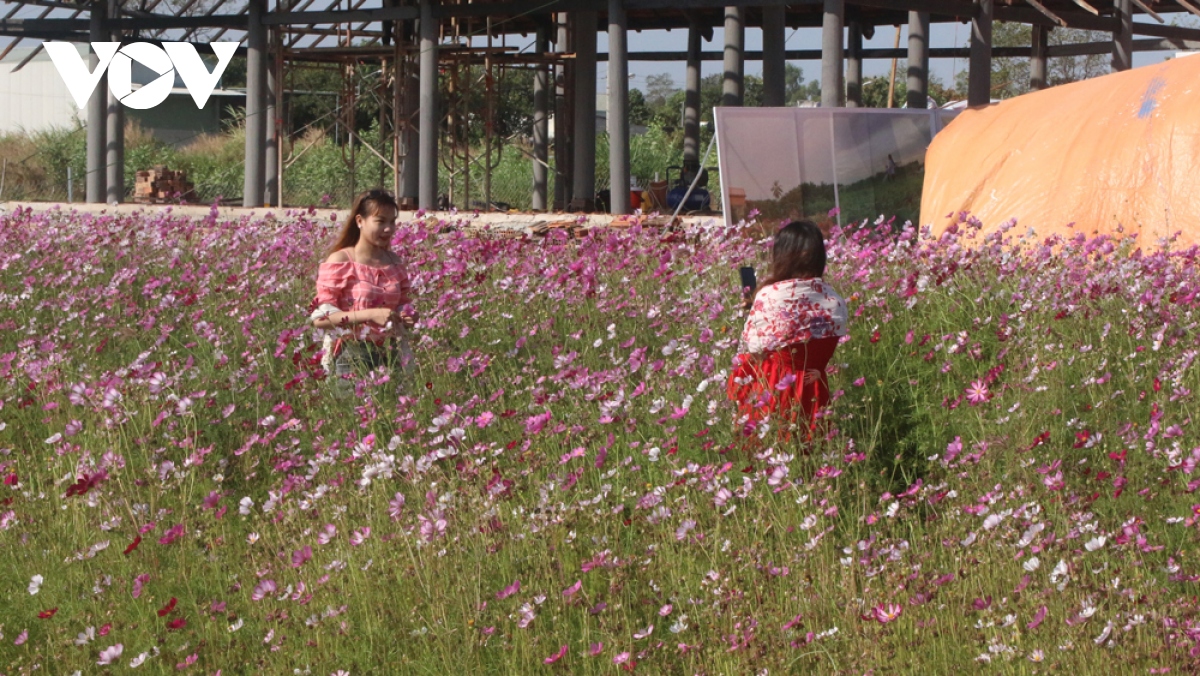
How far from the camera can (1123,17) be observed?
21.1m

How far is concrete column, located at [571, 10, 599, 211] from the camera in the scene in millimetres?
20359

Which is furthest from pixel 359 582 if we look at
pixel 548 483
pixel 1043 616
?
pixel 1043 616

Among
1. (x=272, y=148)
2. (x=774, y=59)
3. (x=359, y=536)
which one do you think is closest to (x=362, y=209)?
(x=359, y=536)

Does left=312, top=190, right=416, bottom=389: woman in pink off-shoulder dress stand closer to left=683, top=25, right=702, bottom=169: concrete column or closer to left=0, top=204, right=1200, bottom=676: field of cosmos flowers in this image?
left=0, top=204, right=1200, bottom=676: field of cosmos flowers

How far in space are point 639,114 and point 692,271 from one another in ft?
226

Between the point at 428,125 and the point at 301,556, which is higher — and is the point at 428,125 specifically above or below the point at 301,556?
above

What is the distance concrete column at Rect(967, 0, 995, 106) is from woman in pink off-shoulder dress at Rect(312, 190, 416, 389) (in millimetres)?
13823

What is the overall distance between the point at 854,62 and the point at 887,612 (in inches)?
948

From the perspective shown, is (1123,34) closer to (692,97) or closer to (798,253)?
(692,97)

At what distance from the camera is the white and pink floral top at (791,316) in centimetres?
463

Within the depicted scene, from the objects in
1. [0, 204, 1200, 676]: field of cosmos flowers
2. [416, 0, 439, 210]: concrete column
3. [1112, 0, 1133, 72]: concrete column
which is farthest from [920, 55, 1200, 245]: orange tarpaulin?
[1112, 0, 1133, 72]: concrete column

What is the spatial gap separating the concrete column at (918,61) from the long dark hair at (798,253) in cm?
1500

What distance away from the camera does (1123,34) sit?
21141 mm

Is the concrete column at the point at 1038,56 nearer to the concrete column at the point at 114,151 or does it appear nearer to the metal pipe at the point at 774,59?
the metal pipe at the point at 774,59
